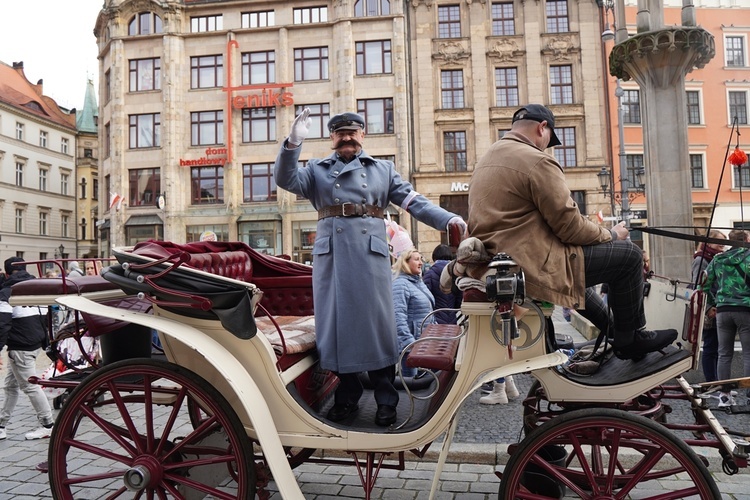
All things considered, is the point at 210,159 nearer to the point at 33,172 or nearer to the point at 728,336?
the point at 33,172

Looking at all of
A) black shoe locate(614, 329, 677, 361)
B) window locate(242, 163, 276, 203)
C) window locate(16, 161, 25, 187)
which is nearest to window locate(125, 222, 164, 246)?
window locate(242, 163, 276, 203)

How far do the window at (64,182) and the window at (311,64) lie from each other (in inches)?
1176

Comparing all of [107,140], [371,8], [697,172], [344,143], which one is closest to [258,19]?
[371,8]

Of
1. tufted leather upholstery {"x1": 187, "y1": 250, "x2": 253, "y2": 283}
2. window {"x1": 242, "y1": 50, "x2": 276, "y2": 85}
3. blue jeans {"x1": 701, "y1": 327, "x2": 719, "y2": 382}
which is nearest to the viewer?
tufted leather upholstery {"x1": 187, "y1": 250, "x2": 253, "y2": 283}

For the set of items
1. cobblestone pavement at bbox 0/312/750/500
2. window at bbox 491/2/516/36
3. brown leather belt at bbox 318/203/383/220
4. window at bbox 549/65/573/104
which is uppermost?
window at bbox 491/2/516/36

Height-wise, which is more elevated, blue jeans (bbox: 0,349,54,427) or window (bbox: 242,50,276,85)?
window (bbox: 242,50,276,85)

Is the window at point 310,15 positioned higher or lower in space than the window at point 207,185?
higher

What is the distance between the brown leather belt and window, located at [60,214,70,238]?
173ft

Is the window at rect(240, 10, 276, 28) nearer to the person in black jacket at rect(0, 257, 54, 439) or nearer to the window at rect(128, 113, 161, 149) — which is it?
the window at rect(128, 113, 161, 149)

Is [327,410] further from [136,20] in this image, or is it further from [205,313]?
[136,20]

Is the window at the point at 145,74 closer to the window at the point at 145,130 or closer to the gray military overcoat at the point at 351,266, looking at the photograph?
the window at the point at 145,130

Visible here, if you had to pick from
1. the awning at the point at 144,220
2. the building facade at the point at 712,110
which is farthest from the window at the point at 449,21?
the awning at the point at 144,220

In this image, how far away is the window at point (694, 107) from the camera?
28.8 meters

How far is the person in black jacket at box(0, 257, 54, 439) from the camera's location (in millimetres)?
5473
